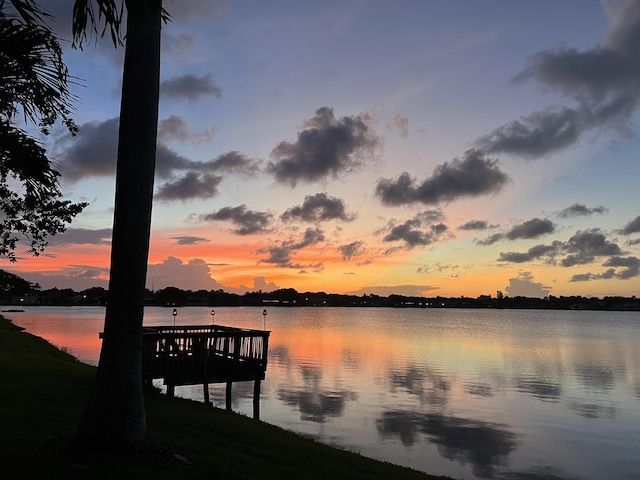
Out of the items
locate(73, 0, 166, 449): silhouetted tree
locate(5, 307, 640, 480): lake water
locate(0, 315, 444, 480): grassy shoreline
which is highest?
locate(73, 0, 166, 449): silhouetted tree

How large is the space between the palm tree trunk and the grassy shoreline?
2.34ft

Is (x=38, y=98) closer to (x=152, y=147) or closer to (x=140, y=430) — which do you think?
(x=152, y=147)

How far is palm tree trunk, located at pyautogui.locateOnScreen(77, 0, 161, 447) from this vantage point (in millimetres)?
8758

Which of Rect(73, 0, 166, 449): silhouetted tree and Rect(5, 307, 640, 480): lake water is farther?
Rect(5, 307, 640, 480): lake water

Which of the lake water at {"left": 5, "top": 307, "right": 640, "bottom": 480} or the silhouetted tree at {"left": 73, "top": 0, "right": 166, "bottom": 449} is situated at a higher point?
the silhouetted tree at {"left": 73, "top": 0, "right": 166, "bottom": 449}

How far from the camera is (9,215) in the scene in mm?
19453

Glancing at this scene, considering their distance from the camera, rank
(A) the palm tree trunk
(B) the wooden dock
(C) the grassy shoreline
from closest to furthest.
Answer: (C) the grassy shoreline → (A) the palm tree trunk → (B) the wooden dock

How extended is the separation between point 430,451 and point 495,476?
2985mm

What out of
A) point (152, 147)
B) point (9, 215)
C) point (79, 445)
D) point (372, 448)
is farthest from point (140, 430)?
point (9, 215)

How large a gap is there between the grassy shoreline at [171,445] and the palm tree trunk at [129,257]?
71cm

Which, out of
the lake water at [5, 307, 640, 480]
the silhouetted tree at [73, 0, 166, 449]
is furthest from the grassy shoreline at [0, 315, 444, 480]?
the lake water at [5, 307, 640, 480]

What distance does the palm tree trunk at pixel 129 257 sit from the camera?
8758 millimetres

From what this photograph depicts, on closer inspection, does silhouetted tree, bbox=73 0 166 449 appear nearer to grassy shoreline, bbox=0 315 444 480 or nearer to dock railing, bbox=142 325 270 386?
grassy shoreline, bbox=0 315 444 480

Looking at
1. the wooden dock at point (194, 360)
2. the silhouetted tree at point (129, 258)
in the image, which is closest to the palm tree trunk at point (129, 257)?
the silhouetted tree at point (129, 258)
